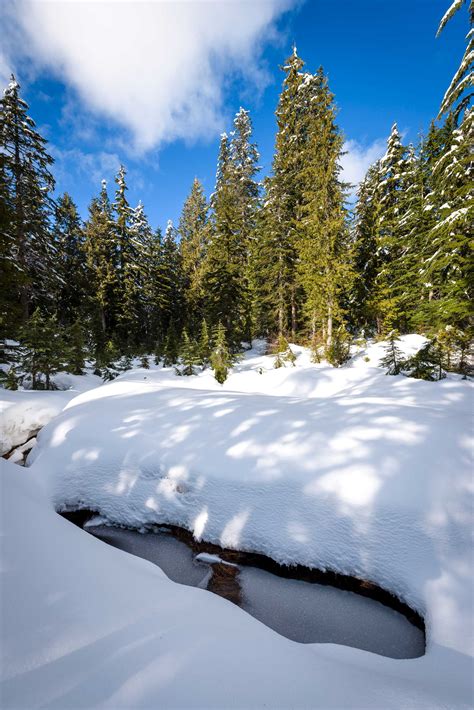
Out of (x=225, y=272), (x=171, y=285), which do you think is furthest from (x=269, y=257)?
(x=171, y=285)

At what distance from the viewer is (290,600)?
2.96 metres

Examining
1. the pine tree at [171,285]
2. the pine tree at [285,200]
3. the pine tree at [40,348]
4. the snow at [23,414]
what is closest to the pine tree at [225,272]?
the pine tree at [285,200]

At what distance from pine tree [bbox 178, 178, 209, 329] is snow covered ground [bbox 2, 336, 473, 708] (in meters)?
17.6

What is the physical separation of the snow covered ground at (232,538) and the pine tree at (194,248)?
57.8 feet

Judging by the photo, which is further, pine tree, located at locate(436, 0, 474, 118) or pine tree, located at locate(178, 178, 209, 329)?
pine tree, located at locate(178, 178, 209, 329)

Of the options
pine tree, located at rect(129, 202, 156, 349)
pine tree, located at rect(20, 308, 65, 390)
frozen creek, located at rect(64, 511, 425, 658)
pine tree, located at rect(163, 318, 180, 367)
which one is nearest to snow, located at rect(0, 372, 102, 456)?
frozen creek, located at rect(64, 511, 425, 658)

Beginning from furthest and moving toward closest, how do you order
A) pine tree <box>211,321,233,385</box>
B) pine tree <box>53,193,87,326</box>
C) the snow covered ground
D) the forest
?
pine tree <box>53,193,87,326</box> < pine tree <box>211,321,233,385</box> < the forest < the snow covered ground

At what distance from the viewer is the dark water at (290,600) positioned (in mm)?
2582

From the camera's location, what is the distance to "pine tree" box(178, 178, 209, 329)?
Result: 899 inches

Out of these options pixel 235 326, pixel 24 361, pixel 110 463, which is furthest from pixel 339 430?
pixel 235 326

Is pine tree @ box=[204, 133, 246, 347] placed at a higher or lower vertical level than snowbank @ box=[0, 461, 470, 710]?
higher

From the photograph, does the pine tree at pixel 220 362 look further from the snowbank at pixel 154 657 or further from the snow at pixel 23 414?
the snowbank at pixel 154 657

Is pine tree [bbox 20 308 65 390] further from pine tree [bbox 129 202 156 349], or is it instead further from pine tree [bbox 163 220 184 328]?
pine tree [bbox 163 220 184 328]

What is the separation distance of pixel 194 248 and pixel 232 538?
25.4 meters
